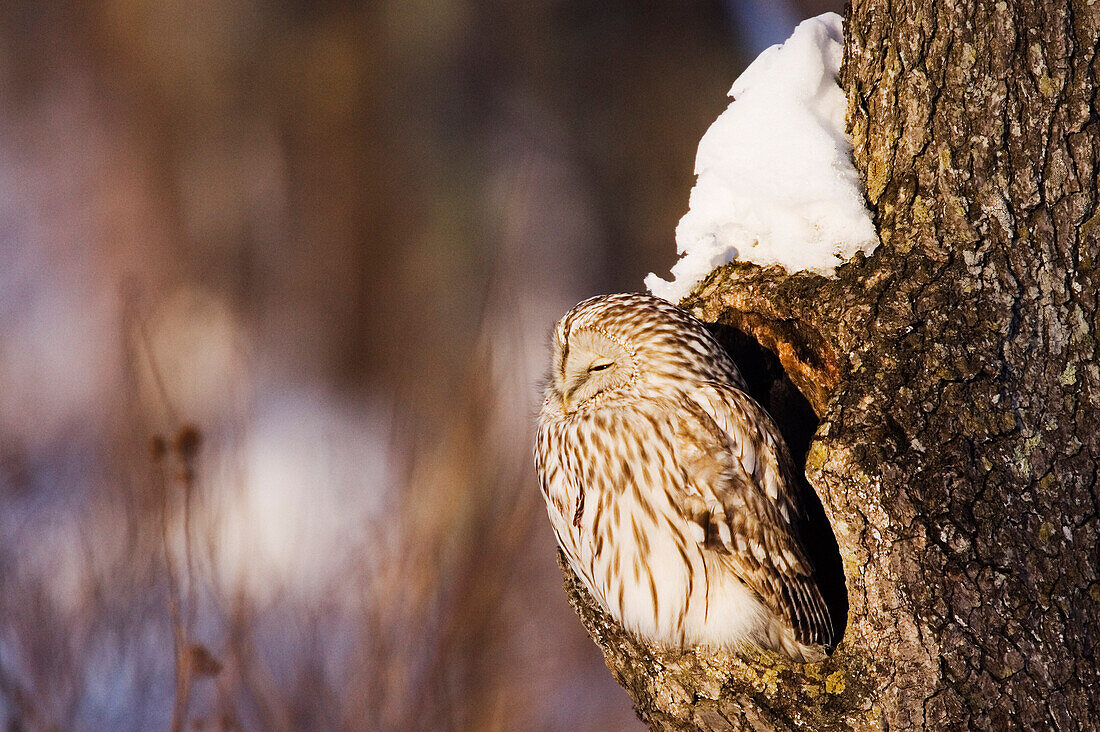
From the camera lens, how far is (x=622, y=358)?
197 centimetres

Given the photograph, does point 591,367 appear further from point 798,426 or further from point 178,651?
point 178,651

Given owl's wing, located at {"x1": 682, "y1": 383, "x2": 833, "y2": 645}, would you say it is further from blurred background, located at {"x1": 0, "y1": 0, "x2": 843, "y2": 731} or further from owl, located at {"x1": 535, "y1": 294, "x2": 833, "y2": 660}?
blurred background, located at {"x1": 0, "y1": 0, "x2": 843, "y2": 731}

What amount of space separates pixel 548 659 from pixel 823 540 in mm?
1499

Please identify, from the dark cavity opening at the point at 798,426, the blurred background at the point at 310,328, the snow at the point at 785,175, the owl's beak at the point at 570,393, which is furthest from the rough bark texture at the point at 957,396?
the blurred background at the point at 310,328

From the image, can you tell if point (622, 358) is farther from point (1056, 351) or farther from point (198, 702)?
point (198, 702)

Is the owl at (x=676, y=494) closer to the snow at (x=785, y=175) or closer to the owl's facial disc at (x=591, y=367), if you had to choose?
the owl's facial disc at (x=591, y=367)

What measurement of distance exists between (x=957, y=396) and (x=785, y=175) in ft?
2.08

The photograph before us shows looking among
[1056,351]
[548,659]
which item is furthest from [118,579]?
[1056,351]

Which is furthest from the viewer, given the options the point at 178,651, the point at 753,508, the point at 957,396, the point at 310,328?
the point at 310,328

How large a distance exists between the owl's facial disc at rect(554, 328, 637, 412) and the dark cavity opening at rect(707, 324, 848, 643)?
1.02ft

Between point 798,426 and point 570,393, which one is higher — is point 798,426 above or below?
below

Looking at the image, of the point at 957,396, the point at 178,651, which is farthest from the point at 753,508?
the point at 178,651

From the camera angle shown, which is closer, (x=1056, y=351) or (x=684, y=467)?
(x=1056, y=351)

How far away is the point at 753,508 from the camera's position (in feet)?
5.65
